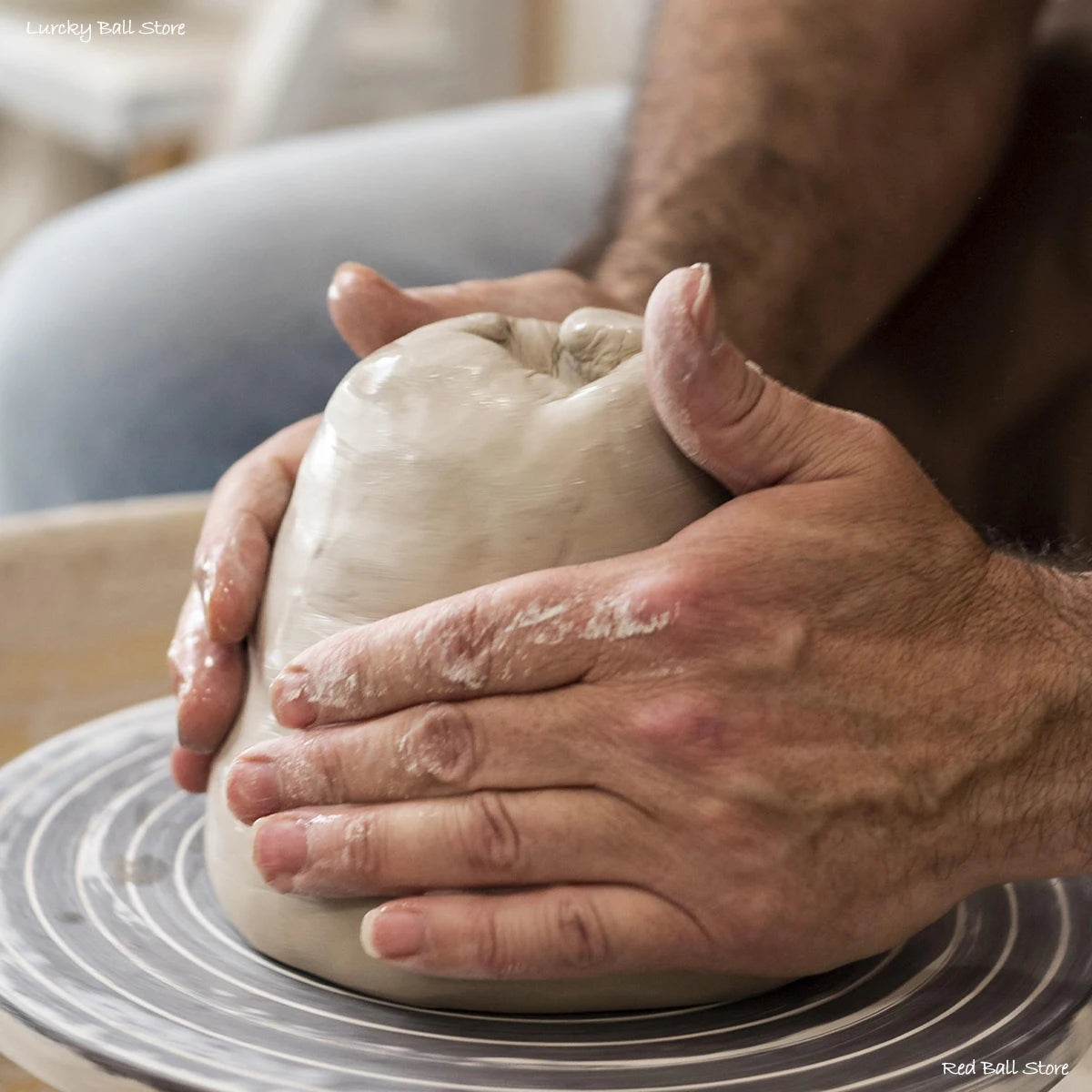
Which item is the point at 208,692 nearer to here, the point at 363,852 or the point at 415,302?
the point at 363,852

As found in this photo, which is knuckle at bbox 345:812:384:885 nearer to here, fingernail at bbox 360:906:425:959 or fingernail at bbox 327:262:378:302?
fingernail at bbox 360:906:425:959

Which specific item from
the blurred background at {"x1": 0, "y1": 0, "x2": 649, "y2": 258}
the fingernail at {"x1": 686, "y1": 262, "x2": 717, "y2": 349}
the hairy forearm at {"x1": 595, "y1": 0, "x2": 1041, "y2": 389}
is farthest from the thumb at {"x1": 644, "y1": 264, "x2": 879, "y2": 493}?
the blurred background at {"x1": 0, "y1": 0, "x2": 649, "y2": 258}

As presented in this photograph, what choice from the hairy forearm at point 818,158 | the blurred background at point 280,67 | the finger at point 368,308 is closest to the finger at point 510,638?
the finger at point 368,308

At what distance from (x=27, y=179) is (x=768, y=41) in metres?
2.77

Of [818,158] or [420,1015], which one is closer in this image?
[420,1015]

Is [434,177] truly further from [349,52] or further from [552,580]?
[349,52]

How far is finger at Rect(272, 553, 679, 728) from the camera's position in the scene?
2.01ft

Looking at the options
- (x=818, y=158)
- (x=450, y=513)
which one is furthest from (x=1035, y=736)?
(x=818, y=158)

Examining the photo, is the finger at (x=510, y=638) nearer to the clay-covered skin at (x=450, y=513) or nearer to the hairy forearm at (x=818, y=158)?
the clay-covered skin at (x=450, y=513)

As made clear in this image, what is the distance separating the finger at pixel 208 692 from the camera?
2.39 feet

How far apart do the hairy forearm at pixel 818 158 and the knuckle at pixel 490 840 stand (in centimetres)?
69

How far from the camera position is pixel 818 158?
1323mm

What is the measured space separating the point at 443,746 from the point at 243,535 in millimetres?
201

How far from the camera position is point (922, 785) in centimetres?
65
